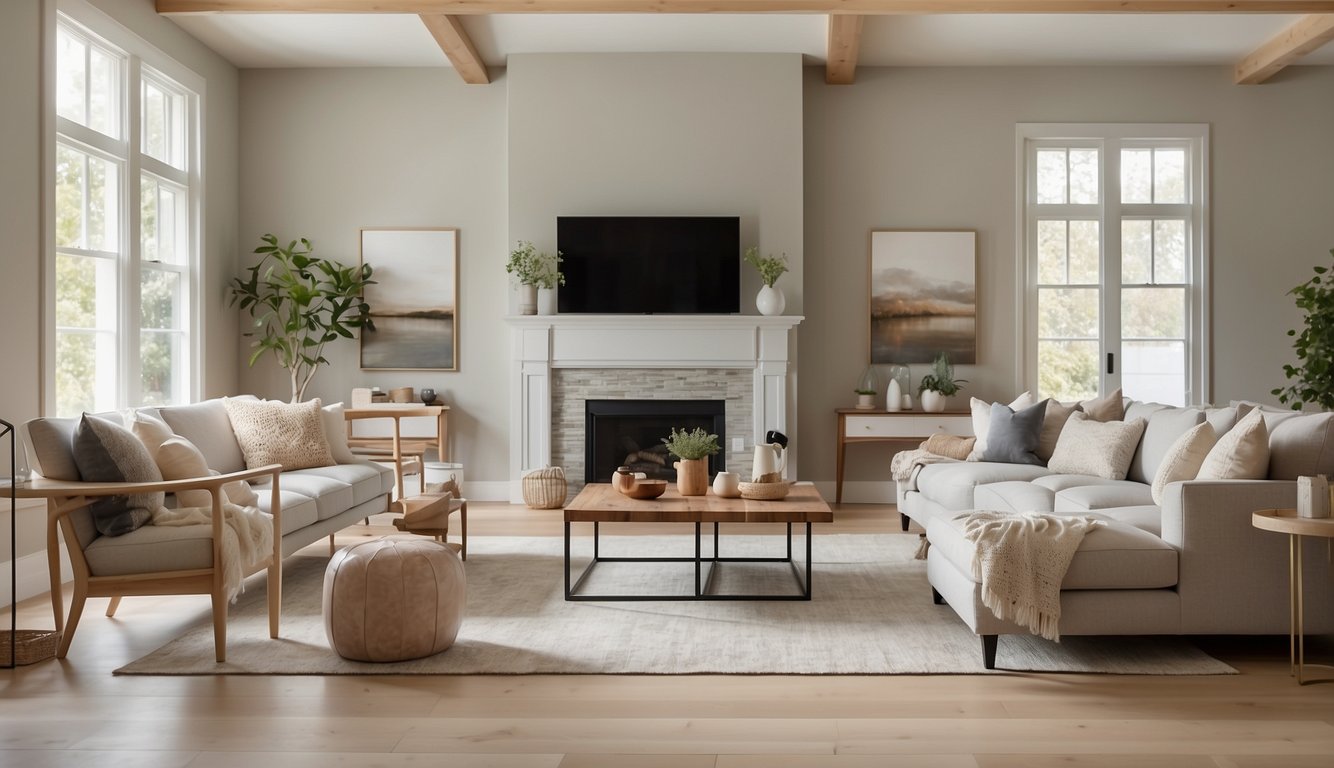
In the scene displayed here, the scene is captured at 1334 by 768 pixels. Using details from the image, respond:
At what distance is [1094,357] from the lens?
7.22m

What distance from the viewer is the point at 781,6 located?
18.2 ft

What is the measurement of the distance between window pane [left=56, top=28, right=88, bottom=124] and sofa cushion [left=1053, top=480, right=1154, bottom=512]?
5146 millimetres

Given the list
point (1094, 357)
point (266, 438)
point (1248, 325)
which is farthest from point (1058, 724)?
point (1248, 325)

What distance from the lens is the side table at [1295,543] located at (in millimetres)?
2957

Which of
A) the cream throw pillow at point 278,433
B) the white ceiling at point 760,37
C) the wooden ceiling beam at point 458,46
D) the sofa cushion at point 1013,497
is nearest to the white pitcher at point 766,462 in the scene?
the sofa cushion at point 1013,497

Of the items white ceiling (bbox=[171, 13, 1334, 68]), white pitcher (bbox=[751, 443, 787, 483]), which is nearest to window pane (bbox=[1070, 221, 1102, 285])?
white ceiling (bbox=[171, 13, 1334, 68])

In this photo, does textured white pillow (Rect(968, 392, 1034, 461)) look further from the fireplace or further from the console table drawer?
the fireplace

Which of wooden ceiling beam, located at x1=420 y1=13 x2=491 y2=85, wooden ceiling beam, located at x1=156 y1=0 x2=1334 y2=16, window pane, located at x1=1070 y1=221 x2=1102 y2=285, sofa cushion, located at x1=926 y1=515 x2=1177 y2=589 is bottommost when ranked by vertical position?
sofa cushion, located at x1=926 y1=515 x2=1177 y2=589

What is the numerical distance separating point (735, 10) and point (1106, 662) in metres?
3.95

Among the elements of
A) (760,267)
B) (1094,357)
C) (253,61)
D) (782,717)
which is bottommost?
(782,717)

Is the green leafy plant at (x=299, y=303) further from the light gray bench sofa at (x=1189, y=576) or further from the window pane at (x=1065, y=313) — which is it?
the light gray bench sofa at (x=1189, y=576)

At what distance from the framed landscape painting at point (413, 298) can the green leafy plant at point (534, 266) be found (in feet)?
1.80

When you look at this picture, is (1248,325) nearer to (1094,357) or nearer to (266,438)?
(1094,357)

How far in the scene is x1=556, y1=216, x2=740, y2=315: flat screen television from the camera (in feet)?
22.6
